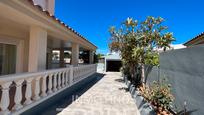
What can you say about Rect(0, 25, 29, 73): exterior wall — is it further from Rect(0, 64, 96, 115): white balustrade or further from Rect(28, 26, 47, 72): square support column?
Rect(0, 64, 96, 115): white balustrade

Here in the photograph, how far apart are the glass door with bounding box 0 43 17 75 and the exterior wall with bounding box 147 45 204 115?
7.13 metres

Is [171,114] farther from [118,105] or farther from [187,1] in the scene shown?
[187,1]

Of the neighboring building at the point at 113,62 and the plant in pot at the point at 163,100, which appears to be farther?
the neighboring building at the point at 113,62

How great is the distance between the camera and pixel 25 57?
8.85m

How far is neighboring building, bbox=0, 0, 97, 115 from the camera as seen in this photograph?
3.81 metres

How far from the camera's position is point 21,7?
387cm

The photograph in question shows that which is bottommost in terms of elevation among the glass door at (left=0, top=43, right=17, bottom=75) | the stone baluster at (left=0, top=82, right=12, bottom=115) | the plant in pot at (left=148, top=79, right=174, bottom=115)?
the plant in pot at (left=148, top=79, right=174, bottom=115)

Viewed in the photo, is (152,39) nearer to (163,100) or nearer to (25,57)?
(163,100)

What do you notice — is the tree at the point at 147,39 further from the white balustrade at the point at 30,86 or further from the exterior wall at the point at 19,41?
the exterior wall at the point at 19,41

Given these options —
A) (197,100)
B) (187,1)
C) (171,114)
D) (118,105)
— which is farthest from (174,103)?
(187,1)

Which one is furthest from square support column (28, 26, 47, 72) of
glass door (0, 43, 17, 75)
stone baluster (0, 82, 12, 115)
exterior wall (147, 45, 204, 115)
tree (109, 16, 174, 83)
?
exterior wall (147, 45, 204, 115)

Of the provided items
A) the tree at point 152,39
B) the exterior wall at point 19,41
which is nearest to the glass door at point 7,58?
the exterior wall at point 19,41

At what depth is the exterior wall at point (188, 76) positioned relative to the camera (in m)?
3.54

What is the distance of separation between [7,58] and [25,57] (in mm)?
870
